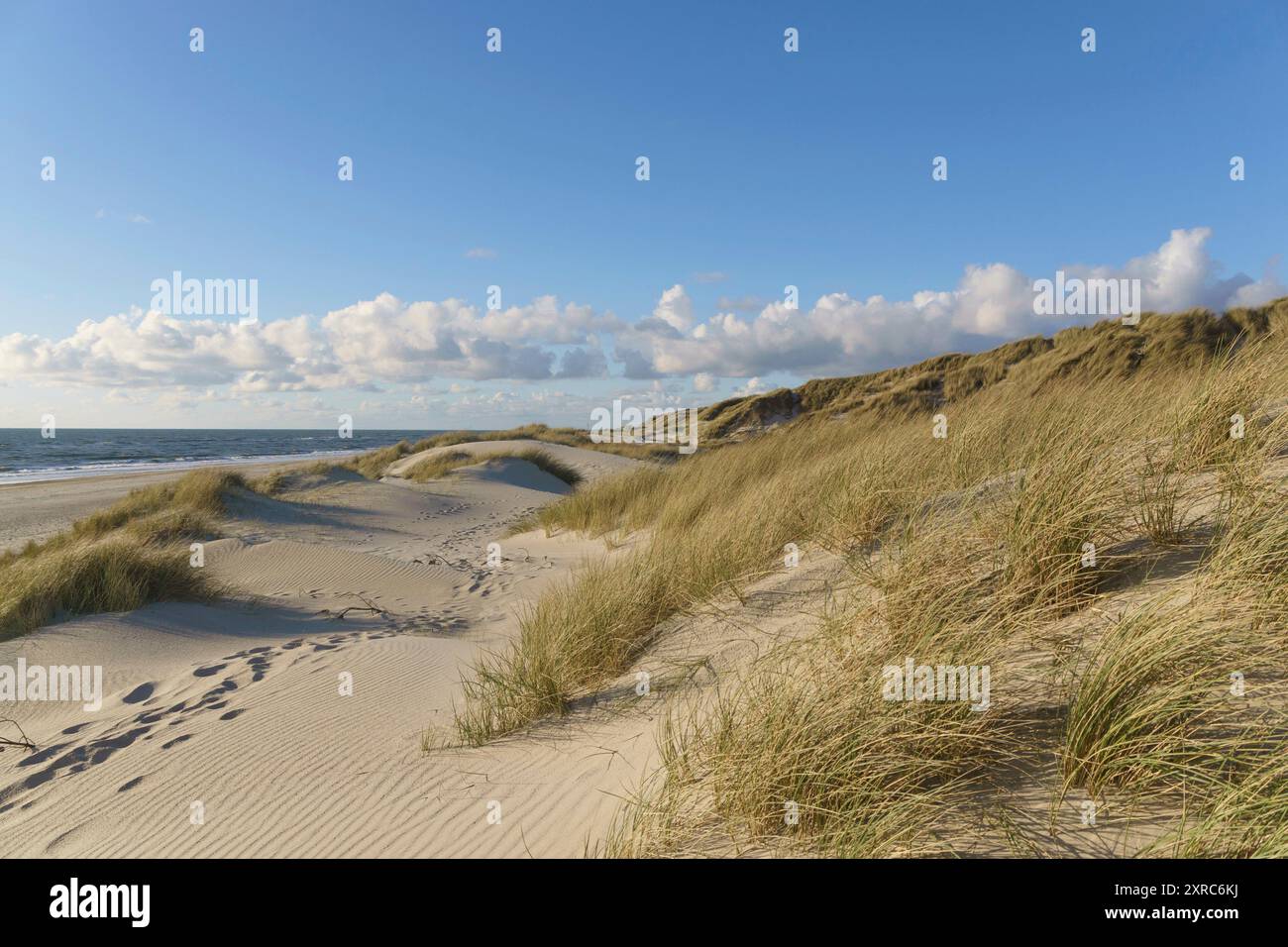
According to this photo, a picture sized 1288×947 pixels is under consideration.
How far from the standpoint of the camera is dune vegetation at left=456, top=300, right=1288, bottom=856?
6.72 ft

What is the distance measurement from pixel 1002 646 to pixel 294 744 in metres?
3.91

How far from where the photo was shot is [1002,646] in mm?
2732

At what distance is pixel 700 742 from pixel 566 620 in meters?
A: 1.97

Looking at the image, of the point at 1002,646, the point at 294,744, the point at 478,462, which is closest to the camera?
the point at 1002,646

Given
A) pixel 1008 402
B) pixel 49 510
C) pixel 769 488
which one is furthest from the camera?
pixel 49 510

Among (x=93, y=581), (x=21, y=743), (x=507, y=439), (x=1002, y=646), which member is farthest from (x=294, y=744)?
(x=507, y=439)

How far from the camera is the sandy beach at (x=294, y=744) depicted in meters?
2.96

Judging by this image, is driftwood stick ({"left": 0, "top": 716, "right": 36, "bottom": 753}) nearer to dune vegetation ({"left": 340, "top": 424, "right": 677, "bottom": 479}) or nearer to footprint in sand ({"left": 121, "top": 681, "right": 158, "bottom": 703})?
footprint in sand ({"left": 121, "top": 681, "right": 158, "bottom": 703})

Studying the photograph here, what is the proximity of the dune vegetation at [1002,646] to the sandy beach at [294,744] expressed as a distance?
1.40 feet

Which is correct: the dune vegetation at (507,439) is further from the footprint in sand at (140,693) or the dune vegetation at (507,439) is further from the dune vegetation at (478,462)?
the footprint in sand at (140,693)

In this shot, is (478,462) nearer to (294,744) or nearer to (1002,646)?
(294,744)
